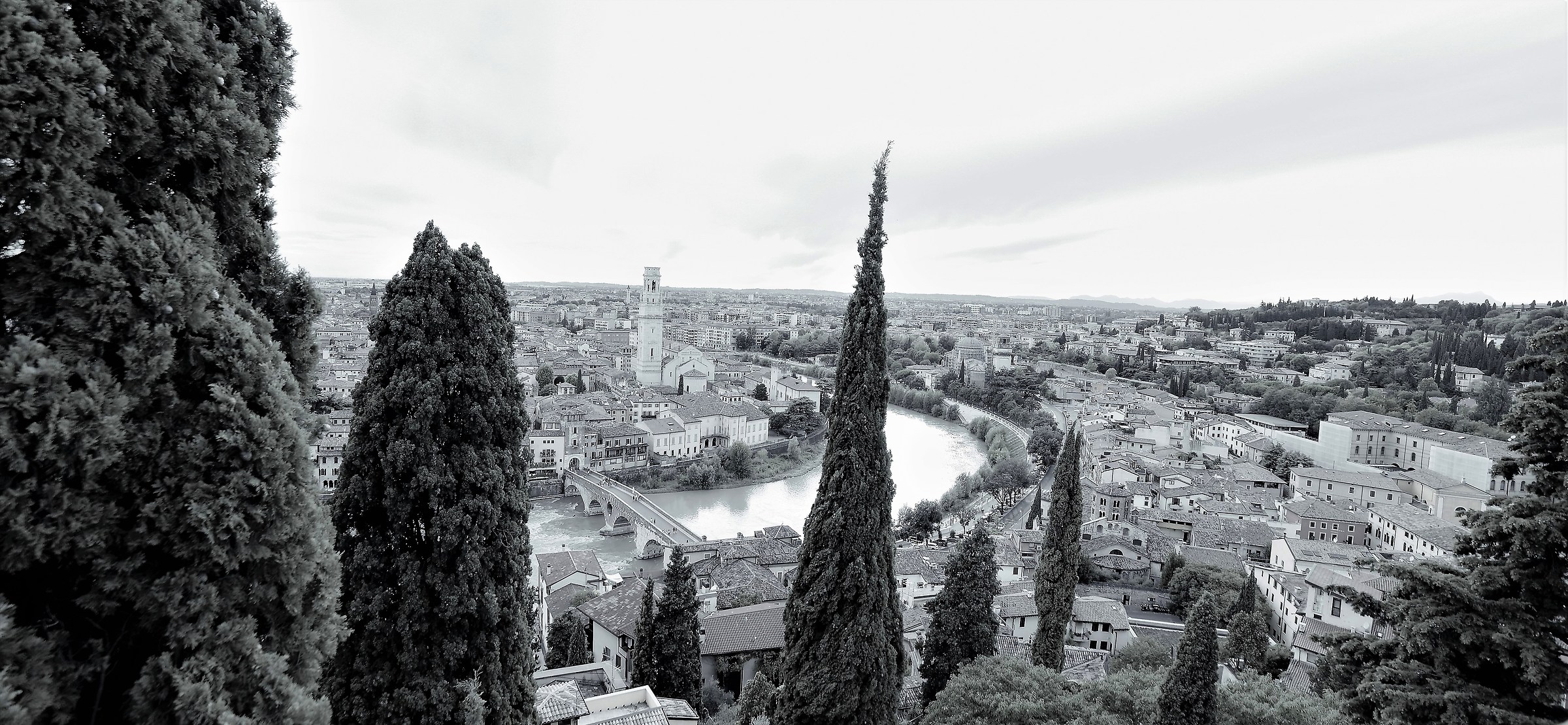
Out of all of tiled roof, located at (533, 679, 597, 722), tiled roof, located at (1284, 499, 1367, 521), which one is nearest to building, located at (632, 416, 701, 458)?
tiled roof, located at (1284, 499, 1367, 521)

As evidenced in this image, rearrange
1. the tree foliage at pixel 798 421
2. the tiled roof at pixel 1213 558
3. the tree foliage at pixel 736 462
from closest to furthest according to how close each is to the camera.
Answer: the tiled roof at pixel 1213 558 < the tree foliage at pixel 736 462 < the tree foliage at pixel 798 421

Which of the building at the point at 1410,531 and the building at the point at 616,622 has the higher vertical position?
the building at the point at 616,622

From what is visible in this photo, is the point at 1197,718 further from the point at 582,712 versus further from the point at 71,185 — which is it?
the point at 71,185

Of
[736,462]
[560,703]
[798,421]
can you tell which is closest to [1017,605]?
[560,703]

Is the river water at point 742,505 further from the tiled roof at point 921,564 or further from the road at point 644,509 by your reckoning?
the tiled roof at point 921,564

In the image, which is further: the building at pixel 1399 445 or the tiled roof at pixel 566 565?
the building at pixel 1399 445

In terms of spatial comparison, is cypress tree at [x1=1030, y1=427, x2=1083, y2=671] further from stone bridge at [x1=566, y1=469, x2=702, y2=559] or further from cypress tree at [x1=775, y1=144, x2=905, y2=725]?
stone bridge at [x1=566, y1=469, x2=702, y2=559]

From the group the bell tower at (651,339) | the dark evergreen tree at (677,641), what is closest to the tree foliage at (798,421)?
the bell tower at (651,339)
